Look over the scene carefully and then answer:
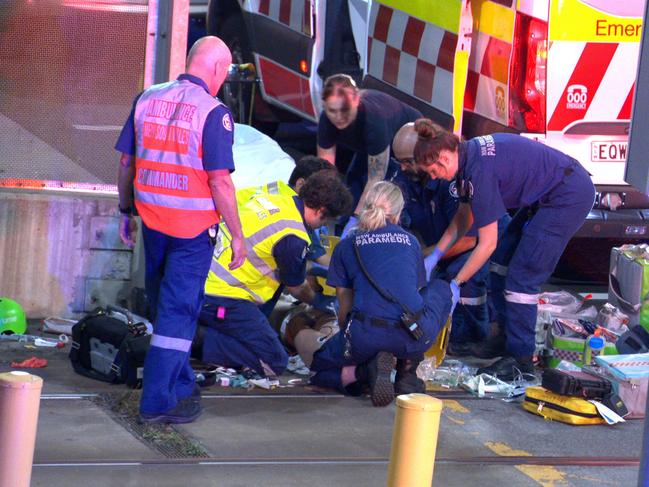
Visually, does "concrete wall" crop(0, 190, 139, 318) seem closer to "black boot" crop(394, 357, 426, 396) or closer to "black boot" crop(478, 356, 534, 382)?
"black boot" crop(394, 357, 426, 396)

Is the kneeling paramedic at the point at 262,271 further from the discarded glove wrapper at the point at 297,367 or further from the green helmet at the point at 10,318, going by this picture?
the green helmet at the point at 10,318

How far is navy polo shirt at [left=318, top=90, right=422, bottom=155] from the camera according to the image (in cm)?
755

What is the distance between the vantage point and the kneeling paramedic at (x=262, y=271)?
6.16 meters

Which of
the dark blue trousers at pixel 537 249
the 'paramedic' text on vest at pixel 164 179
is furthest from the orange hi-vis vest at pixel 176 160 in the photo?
the dark blue trousers at pixel 537 249

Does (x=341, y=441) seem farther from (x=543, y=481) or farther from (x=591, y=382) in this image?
(x=591, y=382)

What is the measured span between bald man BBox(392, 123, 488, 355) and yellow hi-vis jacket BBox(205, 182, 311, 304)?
3.47 feet

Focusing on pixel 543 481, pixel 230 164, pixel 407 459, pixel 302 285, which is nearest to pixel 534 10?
pixel 302 285

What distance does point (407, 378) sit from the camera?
6.06 m

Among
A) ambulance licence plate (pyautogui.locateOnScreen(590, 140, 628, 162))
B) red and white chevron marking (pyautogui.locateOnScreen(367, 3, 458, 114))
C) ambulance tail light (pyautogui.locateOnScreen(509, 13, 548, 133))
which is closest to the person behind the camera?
ambulance tail light (pyautogui.locateOnScreen(509, 13, 548, 133))

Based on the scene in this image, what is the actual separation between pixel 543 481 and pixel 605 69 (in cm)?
348

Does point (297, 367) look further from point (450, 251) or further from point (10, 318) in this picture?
point (10, 318)

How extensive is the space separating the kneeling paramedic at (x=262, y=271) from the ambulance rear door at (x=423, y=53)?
1919 mm

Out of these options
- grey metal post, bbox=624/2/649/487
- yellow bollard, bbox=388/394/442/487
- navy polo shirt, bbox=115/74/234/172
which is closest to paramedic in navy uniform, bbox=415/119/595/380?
navy polo shirt, bbox=115/74/234/172

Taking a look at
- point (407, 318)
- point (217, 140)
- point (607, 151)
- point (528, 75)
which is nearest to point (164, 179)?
point (217, 140)
